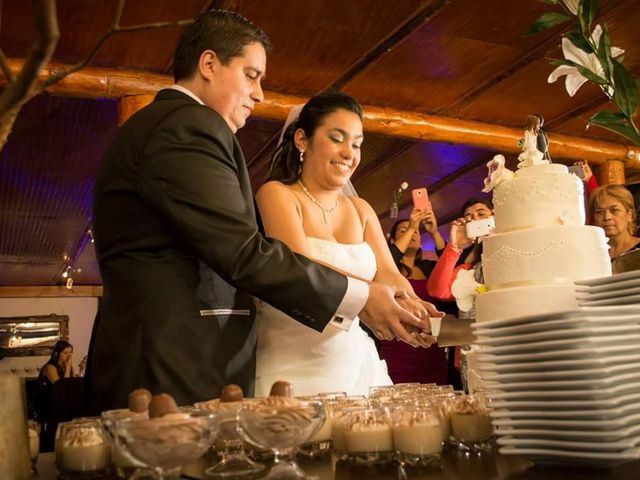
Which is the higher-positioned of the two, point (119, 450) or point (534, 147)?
point (534, 147)

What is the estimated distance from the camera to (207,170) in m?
1.63

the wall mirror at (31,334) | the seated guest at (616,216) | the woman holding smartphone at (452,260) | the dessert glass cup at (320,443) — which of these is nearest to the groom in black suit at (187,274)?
the dessert glass cup at (320,443)

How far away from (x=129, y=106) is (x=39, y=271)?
7882mm

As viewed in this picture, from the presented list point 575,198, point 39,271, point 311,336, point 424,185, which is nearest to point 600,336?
point 575,198

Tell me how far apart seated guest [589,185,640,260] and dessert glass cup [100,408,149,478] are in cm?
310

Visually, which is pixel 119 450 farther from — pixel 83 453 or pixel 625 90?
pixel 625 90

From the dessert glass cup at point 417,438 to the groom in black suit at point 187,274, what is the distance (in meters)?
0.51

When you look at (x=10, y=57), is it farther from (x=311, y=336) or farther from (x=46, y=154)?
(x=311, y=336)

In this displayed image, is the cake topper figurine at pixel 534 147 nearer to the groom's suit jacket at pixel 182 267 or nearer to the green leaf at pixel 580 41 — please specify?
the green leaf at pixel 580 41

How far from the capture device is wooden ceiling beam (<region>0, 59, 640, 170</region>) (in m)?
4.09

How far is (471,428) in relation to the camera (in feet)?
3.96

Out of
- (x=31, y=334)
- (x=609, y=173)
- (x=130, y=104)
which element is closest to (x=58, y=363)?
(x=31, y=334)

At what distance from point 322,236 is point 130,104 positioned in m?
2.11

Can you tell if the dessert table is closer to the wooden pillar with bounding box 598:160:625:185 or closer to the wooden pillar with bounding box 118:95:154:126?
the wooden pillar with bounding box 118:95:154:126
